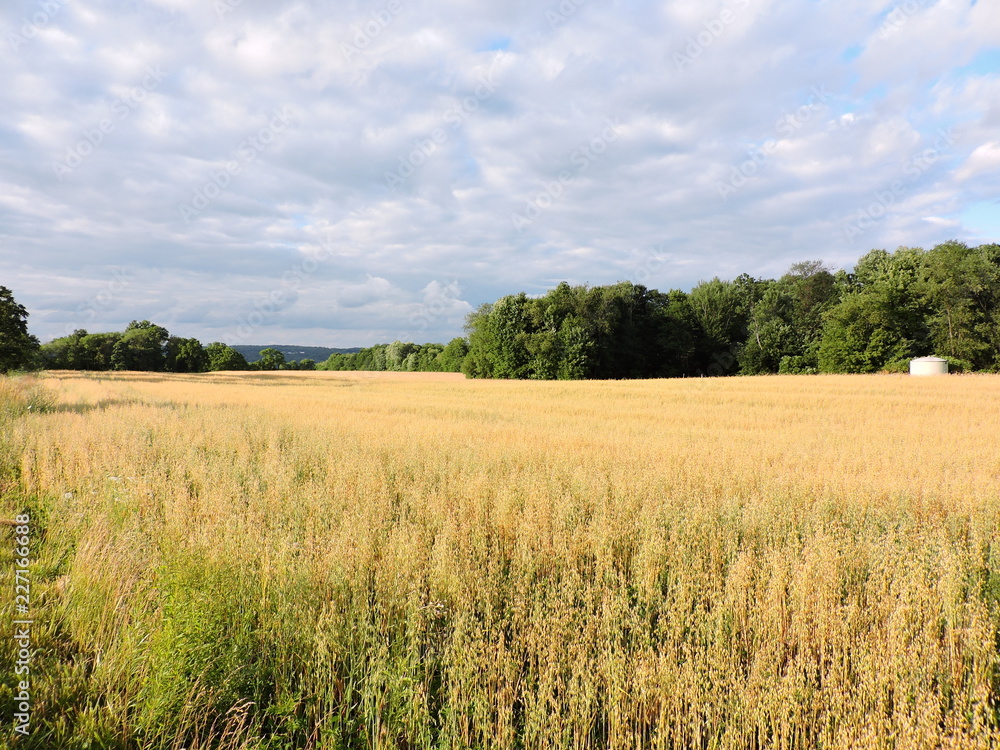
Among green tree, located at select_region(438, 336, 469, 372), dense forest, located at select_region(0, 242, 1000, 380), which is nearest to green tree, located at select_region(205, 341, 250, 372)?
dense forest, located at select_region(0, 242, 1000, 380)

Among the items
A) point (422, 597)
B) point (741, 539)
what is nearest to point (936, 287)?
point (741, 539)

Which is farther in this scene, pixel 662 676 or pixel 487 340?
pixel 487 340

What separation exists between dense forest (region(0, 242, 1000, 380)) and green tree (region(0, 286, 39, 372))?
331 cm

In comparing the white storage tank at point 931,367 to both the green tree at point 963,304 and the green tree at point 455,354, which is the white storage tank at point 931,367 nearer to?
the green tree at point 963,304

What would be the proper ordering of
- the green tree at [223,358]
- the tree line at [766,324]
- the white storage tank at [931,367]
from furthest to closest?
1. the green tree at [223,358]
2. the tree line at [766,324]
3. the white storage tank at [931,367]

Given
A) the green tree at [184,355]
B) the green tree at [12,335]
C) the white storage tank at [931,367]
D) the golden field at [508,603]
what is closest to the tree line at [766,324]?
the white storage tank at [931,367]

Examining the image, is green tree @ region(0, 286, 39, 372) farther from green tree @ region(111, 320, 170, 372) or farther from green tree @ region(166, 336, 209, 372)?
green tree @ region(166, 336, 209, 372)

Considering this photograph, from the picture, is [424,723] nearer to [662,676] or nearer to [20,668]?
[662,676]

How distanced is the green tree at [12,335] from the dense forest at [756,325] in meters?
3.31

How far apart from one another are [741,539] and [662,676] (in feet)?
10.8

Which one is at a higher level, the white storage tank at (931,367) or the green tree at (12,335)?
the green tree at (12,335)

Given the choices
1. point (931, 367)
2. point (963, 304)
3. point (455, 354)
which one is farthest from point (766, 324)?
point (455, 354)

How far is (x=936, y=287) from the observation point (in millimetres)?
55625

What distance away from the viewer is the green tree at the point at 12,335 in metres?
36.9
